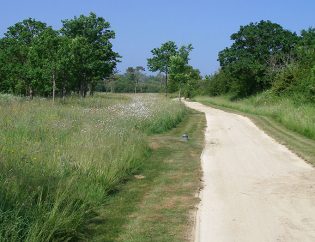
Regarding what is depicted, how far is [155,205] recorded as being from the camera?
8.66m

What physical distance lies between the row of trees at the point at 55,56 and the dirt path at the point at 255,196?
21316 mm

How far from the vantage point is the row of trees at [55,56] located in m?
34.9

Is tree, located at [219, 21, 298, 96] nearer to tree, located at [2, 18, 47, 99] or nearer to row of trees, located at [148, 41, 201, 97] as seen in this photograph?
row of trees, located at [148, 41, 201, 97]

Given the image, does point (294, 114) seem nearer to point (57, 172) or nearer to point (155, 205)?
point (155, 205)

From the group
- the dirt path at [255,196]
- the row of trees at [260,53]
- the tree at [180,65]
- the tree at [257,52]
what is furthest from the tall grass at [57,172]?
the tree at [257,52]

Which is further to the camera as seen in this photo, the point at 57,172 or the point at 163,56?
the point at 163,56

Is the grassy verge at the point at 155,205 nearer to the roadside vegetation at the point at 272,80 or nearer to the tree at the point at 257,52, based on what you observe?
the roadside vegetation at the point at 272,80

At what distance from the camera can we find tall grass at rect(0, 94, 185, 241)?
19.8 ft

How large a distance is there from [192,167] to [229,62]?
45248 mm

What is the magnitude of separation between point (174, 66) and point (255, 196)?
34715 millimetres

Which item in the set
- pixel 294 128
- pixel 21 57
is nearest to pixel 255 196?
pixel 294 128

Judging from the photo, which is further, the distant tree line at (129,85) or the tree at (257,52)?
the distant tree line at (129,85)

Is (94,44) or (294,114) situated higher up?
(94,44)

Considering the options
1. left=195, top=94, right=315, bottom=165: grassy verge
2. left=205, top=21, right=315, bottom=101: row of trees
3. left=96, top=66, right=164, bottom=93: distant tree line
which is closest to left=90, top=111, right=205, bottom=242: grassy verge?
left=195, top=94, right=315, bottom=165: grassy verge
